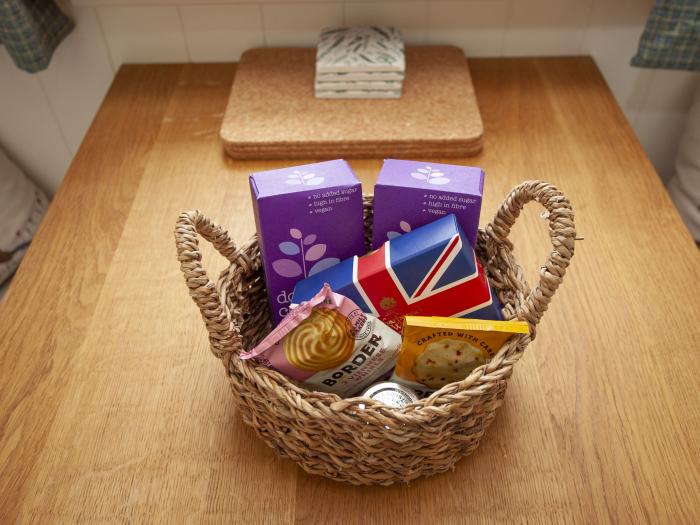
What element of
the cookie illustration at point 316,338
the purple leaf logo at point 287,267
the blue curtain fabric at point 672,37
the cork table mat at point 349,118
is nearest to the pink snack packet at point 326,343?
the cookie illustration at point 316,338

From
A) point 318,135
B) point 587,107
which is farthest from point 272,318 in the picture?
point 587,107

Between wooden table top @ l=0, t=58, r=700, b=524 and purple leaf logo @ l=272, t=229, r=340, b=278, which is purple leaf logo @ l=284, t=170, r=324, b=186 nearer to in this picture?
purple leaf logo @ l=272, t=229, r=340, b=278

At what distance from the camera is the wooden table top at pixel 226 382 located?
1.92 ft

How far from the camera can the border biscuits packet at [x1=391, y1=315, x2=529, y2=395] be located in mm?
533

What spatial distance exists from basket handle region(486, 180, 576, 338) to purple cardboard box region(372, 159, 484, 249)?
4cm

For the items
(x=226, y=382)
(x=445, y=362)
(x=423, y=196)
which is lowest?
(x=226, y=382)

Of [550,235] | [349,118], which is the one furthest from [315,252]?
[349,118]

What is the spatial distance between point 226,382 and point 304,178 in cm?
28

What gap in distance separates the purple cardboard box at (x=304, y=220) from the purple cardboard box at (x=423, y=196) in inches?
1.3

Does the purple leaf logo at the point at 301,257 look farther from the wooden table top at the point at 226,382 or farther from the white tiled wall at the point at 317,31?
the white tiled wall at the point at 317,31

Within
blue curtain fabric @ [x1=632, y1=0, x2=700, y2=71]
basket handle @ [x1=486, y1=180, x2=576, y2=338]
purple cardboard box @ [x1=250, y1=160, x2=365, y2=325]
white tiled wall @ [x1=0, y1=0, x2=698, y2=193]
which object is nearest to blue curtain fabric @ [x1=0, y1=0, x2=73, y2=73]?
white tiled wall @ [x1=0, y1=0, x2=698, y2=193]

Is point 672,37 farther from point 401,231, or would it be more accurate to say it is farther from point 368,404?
point 368,404

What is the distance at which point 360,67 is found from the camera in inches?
39.5

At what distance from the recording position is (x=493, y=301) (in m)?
0.61
